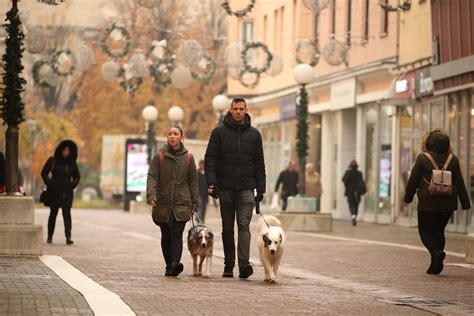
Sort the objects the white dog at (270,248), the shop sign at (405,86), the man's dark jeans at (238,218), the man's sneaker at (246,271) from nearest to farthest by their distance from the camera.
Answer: the white dog at (270,248) → the man's sneaker at (246,271) → the man's dark jeans at (238,218) → the shop sign at (405,86)

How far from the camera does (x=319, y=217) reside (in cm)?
3725

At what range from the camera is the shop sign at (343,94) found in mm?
50016

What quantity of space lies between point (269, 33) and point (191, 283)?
47.0 meters

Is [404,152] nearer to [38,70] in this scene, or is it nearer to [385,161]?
[385,161]

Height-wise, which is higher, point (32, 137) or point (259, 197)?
point (32, 137)

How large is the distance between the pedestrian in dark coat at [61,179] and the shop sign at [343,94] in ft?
74.6

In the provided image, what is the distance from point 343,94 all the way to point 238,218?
106 feet

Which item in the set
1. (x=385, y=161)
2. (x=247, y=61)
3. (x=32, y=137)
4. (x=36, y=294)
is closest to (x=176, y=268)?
(x=36, y=294)

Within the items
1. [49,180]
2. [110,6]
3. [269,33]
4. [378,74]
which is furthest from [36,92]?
[49,180]

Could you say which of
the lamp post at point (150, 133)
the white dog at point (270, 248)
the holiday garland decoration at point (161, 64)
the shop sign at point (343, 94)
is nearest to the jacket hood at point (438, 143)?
the white dog at point (270, 248)

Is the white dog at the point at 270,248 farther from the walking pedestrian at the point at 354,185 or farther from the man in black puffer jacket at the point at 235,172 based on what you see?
the walking pedestrian at the point at 354,185

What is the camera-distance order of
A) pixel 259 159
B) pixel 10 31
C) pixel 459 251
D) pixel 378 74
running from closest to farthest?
pixel 259 159
pixel 10 31
pixel 459 251
pixel 378 74

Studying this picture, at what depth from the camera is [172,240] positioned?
19281 millimetres

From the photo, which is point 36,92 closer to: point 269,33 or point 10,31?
point 269,33
